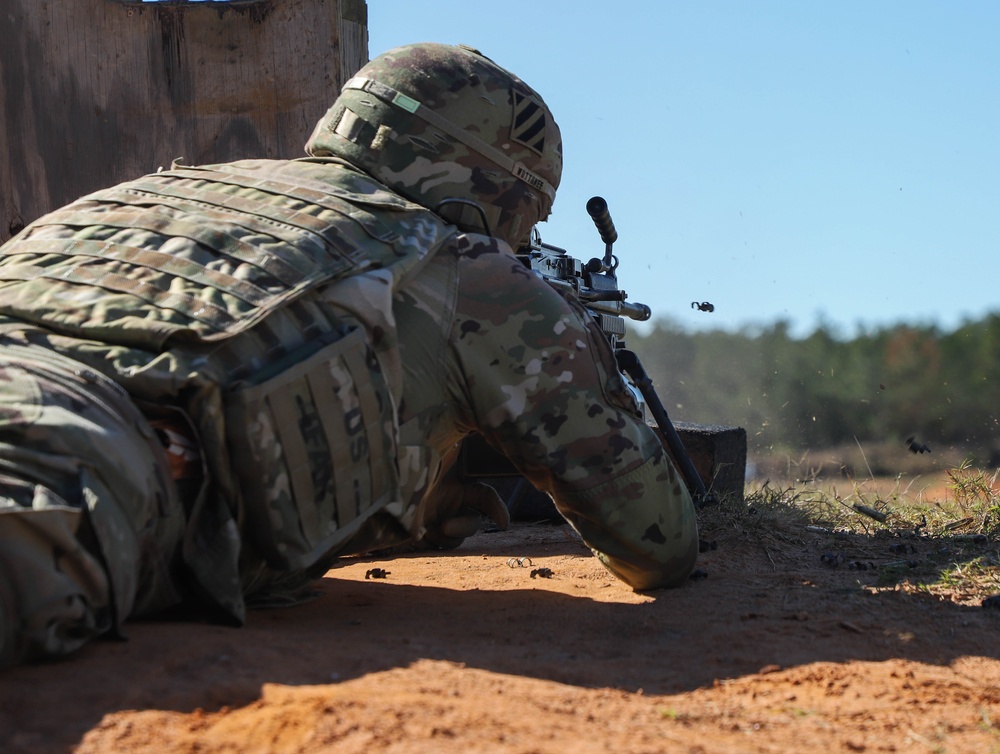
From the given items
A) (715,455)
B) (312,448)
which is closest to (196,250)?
(312,448)

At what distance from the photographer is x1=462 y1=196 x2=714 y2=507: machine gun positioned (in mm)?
4793

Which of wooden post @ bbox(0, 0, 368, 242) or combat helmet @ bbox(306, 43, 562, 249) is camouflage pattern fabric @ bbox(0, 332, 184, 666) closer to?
combat helmet @ bbox(306, 43, 562, 249)

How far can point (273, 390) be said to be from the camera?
273 centimetres

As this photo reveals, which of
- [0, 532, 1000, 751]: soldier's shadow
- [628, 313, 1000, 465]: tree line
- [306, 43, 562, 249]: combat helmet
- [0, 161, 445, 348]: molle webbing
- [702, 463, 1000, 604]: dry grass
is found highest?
[306, 43, 562, 249]: combat helmet

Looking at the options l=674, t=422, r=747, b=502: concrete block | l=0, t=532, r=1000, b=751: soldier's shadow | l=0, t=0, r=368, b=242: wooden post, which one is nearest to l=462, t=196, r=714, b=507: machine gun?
l=674, t=422, r=747, b=502: concrete block

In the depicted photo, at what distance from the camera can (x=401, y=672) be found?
8.06 ft

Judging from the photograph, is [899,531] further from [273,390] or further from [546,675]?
[273,390]

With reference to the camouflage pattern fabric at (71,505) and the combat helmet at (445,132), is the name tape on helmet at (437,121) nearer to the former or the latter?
the combat helmet at (445,132)

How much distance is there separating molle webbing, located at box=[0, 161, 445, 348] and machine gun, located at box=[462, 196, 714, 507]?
138cm

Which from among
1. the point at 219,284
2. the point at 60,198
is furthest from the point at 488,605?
the point at 60,198

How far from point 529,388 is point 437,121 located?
91 centimetres

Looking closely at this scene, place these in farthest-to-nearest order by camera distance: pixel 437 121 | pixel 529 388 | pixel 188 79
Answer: pixel 188 79 → pixel 437 121 → pixel 529 388

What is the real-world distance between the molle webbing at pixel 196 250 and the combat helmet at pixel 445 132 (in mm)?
229

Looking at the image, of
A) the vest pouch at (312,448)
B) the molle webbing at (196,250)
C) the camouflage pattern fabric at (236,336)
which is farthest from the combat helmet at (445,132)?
the vest pouch at (312,448)
